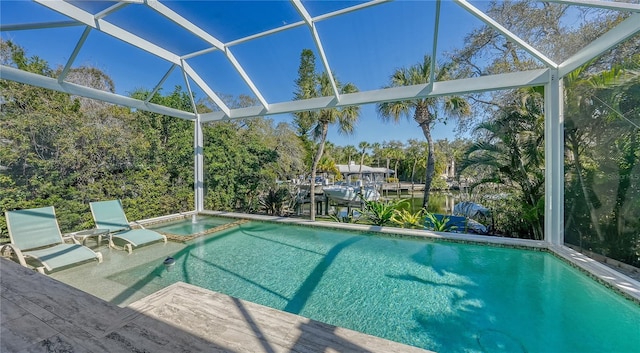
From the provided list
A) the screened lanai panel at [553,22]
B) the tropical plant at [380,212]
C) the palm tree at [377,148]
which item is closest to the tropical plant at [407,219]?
the tropical plant at [380,212]

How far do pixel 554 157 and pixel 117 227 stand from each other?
1107 cm

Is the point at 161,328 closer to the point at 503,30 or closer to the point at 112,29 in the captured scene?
the point at 112,29

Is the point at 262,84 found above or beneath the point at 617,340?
above

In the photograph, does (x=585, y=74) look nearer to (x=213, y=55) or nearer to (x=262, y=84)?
(x=262, y=84)

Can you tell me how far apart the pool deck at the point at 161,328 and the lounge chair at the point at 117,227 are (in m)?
3.84

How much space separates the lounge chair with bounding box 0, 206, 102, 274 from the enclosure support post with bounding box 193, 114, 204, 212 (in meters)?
4.69

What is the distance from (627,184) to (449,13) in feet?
15.0

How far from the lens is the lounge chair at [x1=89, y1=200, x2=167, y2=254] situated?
647 centimetres

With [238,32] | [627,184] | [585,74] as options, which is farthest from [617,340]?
[238,32]

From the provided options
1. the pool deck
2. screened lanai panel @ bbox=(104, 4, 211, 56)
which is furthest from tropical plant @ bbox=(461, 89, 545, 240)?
screened lanai panel @ bbox=(104, 4, 211, 56)

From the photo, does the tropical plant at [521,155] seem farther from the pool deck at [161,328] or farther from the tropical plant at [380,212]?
the pool deck at [161,328]

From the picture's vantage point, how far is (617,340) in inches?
132

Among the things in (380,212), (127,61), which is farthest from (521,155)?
(127,61)

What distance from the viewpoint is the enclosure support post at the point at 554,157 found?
585 centimetres
